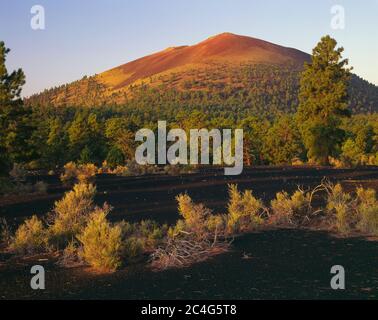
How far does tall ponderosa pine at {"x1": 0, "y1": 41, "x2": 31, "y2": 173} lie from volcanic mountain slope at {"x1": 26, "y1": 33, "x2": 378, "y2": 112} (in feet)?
200

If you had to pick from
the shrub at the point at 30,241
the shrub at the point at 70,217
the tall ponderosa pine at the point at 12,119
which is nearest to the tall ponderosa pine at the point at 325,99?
the tall ponderosa pine at the point at 12,119

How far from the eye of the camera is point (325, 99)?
32.2 m

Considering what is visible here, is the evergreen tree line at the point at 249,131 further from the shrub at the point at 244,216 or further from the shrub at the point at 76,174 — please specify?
the shrub at the point at 244,216

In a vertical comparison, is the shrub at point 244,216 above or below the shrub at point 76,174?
below

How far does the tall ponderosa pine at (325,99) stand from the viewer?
32188 millimetres

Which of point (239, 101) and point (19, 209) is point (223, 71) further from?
point (19, 209)

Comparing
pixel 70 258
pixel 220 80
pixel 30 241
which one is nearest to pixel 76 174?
pixel 30 241

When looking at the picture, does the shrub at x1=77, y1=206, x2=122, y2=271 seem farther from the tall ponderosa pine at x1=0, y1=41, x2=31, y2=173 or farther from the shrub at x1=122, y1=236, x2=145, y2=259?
the tall ponderosa pine at x1=0, y1=41, x2=31, y2=173

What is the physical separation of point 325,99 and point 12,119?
19.8 m

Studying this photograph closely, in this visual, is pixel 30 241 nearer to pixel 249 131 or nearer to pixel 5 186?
pixel 5 186

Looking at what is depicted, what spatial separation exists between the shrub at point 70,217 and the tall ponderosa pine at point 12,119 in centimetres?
1038

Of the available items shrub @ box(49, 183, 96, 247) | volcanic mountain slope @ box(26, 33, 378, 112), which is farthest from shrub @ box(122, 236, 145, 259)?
volcanic mountain slope @ box(26, 33, 378, 112)

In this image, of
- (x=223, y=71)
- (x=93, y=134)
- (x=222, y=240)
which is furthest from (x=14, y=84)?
(x=223, y=71)
